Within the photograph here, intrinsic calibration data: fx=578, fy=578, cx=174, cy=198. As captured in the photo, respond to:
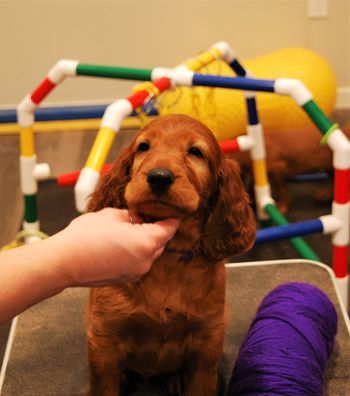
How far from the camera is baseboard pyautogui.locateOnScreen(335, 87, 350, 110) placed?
300 cm

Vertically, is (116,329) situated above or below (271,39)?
below

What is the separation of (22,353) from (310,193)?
A: 1674 mm

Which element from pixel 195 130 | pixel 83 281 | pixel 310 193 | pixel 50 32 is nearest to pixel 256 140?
pixel 310 193

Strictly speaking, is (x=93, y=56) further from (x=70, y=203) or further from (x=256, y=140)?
(x=256, y=140)

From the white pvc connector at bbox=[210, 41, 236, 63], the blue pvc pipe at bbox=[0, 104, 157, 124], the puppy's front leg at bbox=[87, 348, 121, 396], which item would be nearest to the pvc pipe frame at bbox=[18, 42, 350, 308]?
the white pvc connector at bbox=[210, 41, 236, 63]

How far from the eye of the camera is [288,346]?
3.31 feet

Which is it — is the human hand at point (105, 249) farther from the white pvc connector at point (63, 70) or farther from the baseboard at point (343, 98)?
the baseboard at point (343, 98)

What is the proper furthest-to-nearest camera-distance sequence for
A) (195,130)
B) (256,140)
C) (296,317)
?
(256,140) → (296,317) → (195,130)

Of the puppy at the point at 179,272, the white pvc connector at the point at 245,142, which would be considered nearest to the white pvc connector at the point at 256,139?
the white pvc connector at the point at 245,142

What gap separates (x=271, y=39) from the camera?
288 centimetres

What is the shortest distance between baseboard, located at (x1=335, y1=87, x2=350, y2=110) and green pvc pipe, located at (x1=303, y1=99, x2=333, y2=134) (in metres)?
1.74

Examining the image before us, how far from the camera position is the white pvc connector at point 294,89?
134cm

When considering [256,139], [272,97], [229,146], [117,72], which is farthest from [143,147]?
[272,97]

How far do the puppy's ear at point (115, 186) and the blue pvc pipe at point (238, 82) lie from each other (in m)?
0.52
